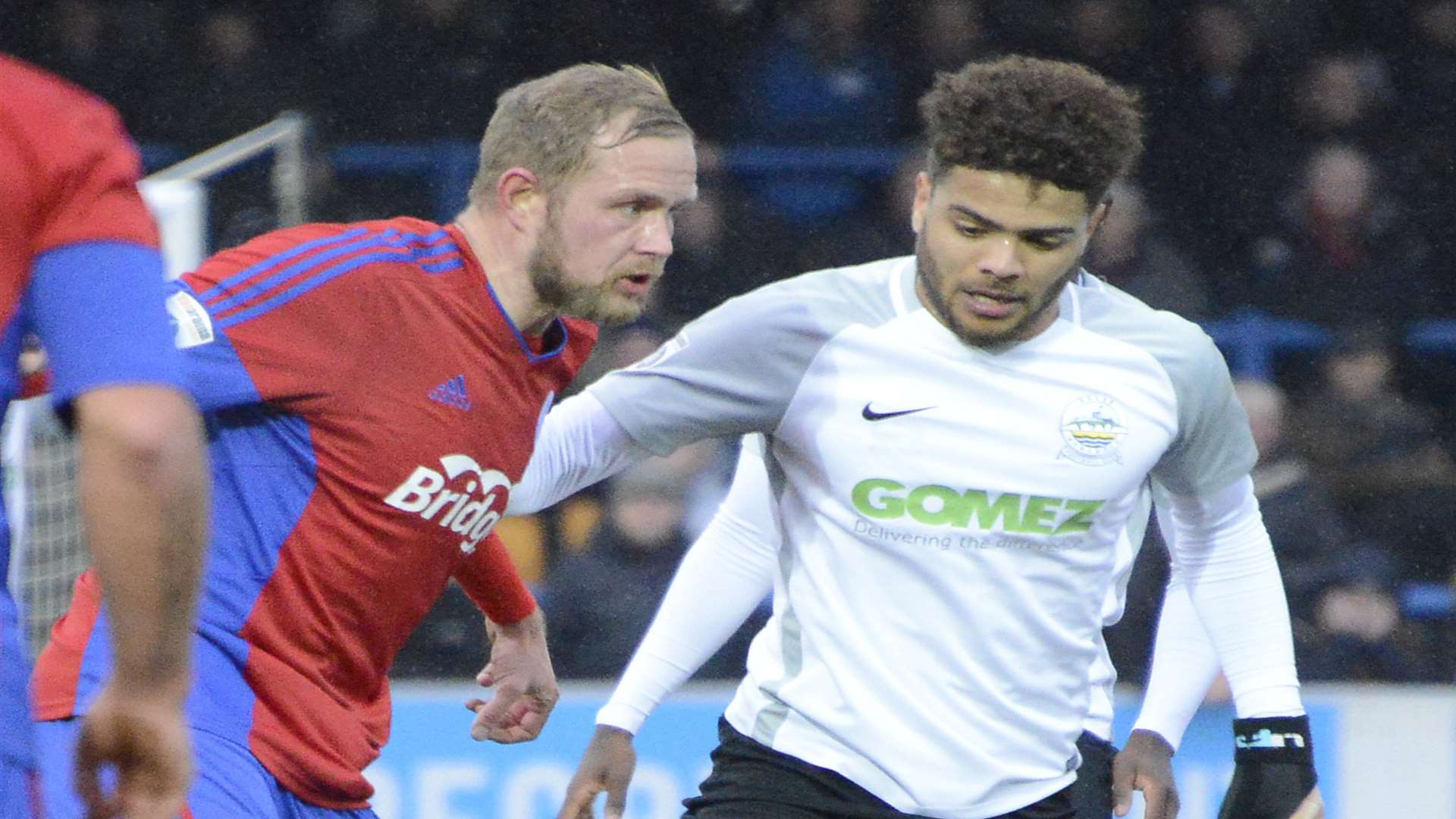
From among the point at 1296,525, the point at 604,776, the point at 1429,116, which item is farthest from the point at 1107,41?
the point at 604,776

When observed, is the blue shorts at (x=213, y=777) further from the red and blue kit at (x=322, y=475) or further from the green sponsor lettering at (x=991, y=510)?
the green sponsor lettering at (x=991, y=510)

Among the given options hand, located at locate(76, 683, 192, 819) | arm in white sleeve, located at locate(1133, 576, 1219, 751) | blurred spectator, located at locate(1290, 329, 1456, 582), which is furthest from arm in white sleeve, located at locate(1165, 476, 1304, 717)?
blurred spectator, located at locate(1290, 329, 1456, 582)

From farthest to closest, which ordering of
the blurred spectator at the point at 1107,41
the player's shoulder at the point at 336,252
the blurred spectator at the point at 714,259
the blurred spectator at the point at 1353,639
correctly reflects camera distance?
the blurred spectator at the point at 1107,41
the blurred spectator at the point at 714,259
the blurred spectator at the point at 1353,639
the player's shoulder at the point at 336,252

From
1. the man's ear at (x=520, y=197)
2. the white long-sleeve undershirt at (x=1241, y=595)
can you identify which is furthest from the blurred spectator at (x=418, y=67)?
the white long-sleeve undershirt at (x=1241, y=595)

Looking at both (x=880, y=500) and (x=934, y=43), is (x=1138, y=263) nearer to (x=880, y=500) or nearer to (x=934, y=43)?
(x=934, y=43)

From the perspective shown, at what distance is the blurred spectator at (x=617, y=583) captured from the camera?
236 inches

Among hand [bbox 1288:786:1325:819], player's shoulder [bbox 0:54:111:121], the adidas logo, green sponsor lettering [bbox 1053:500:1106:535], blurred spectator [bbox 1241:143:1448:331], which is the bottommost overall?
hand [bbox 1288:786:1325:819]

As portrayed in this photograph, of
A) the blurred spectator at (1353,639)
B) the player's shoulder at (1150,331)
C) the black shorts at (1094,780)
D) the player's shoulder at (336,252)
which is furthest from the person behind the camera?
the blurred spectator at (1353,639)

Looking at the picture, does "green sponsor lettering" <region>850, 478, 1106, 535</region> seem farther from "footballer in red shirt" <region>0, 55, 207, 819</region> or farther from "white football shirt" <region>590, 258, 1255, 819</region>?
"footballer in red shirt" <region>0, 55, 207, 819</region>

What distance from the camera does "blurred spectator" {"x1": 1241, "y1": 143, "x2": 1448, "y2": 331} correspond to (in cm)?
746

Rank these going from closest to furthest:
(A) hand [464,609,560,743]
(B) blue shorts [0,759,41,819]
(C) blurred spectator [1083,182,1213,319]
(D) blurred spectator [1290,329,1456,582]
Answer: (B) blue shorts [0,759,41,819], (A) hand [464,609,560,743], (C) blurred spectator [1083,182,1213,319], (D) blurred spectator [1290,329,1456,582]

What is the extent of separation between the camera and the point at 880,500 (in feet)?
9.16

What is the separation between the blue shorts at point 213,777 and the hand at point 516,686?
0.58 metres

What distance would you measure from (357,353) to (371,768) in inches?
109
